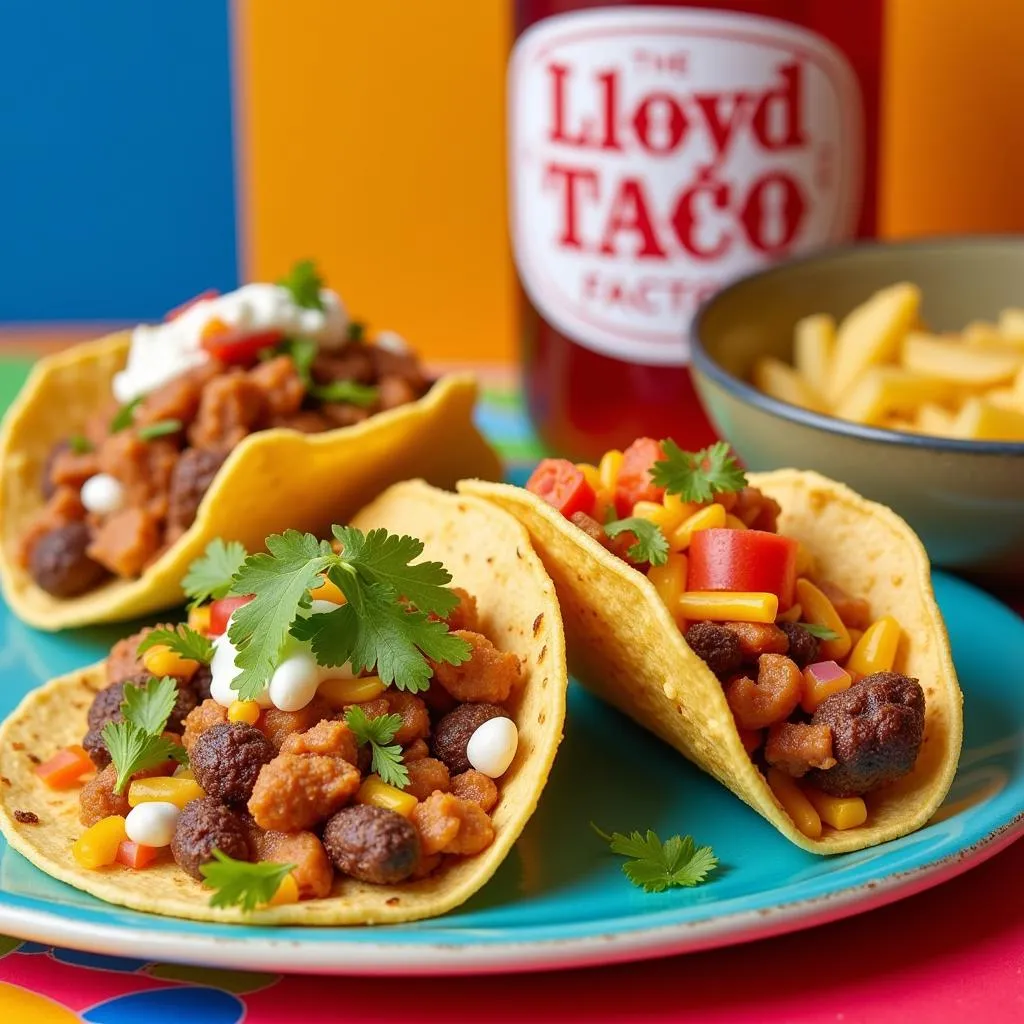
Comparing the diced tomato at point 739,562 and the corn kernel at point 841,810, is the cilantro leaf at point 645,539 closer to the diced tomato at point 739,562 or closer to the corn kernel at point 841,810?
the diced tomato at point 739,562

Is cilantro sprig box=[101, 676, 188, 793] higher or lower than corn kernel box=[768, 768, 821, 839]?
higher

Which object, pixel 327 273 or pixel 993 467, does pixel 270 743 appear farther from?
pixel 327 273

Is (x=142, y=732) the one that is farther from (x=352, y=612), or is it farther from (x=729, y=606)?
(x=729, y=606)

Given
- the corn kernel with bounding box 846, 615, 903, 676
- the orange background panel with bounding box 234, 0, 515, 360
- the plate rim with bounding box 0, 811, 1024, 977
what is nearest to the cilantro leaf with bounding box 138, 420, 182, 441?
the plate rim with bounding box 0, 811, 1024, 977

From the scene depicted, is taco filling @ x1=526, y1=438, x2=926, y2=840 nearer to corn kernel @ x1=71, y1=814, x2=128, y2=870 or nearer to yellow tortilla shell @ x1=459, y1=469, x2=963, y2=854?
yellow tortilla shell @ x1=459, y1=469, x2=963, y2=854

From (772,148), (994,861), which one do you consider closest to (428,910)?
(994,861)

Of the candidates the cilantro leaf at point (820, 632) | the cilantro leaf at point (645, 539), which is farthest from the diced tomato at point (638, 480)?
the cilantro leaf at point (820, 632)
